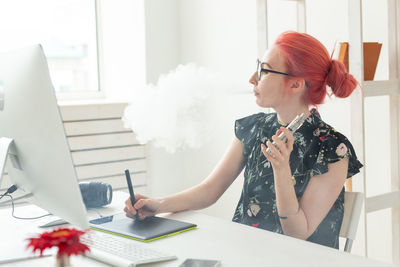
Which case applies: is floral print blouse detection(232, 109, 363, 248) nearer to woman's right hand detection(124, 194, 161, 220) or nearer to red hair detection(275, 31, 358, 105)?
red hair detection(275, 31, 358, 105)

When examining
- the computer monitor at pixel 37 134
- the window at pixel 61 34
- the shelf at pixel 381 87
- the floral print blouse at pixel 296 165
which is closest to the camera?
the computer monitor at pixel 37 134

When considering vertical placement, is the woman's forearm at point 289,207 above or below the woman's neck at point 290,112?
below

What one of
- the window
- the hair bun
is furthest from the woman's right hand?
the window

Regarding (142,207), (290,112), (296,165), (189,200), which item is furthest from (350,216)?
(142,207)

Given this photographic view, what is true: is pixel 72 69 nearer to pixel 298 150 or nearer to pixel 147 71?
pixel 147 71

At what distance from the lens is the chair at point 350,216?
1515 mm

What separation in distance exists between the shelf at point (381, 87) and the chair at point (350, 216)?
2.35 ft

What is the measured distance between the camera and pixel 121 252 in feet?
4.05

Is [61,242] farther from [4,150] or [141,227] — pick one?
[141,227]

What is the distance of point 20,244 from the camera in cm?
139

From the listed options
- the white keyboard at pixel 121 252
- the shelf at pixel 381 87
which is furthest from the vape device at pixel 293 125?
the shelf at pixel 381 87

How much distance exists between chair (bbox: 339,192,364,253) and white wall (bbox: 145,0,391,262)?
1.07 m

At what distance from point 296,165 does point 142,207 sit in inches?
21.4

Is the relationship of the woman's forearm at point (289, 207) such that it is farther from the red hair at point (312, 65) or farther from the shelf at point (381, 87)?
the shelf at point (381, 87)
